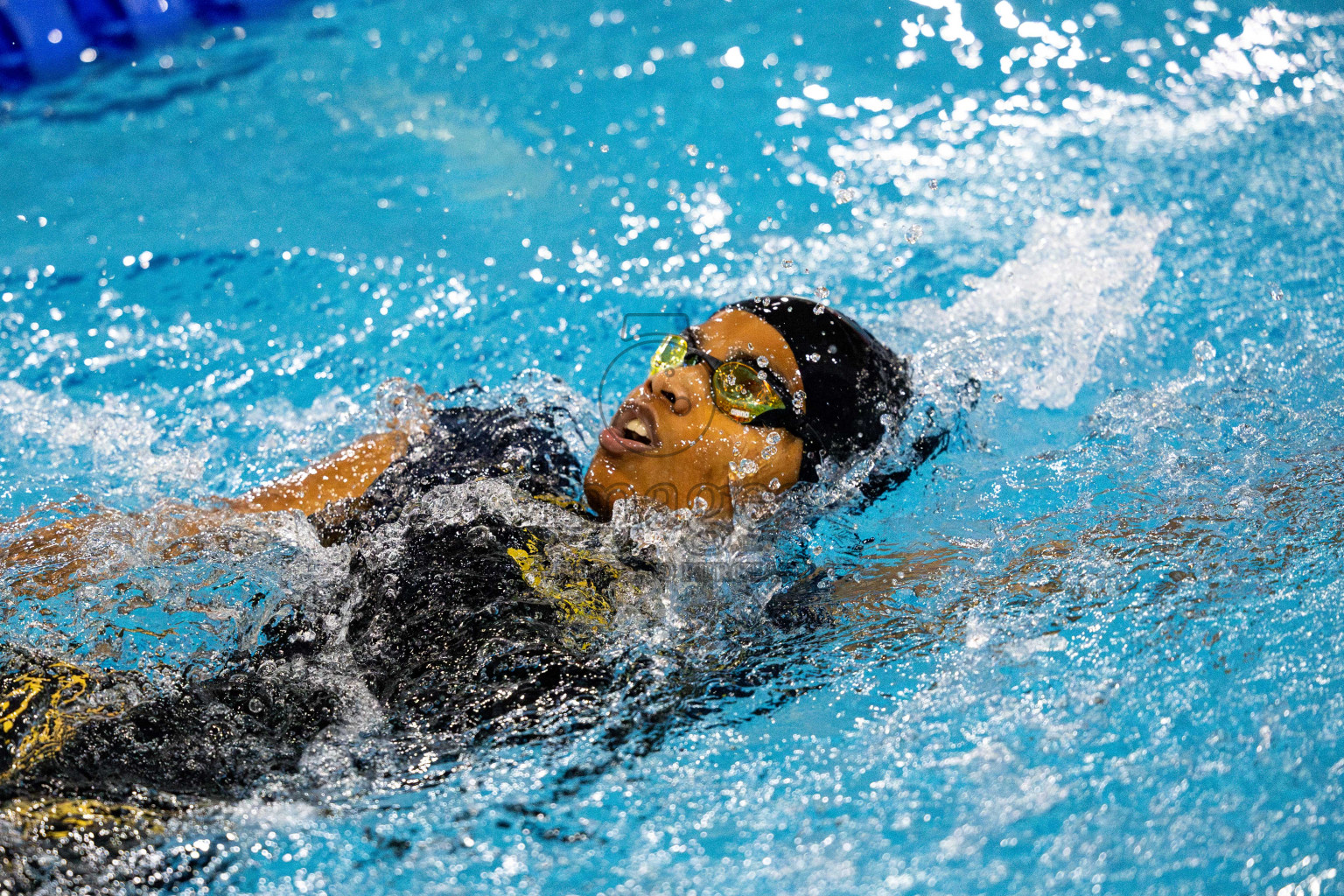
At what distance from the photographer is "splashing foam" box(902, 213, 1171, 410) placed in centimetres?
353

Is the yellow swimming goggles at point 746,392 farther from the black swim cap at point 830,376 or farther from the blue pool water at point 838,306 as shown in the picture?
the blue pool water at point 838,306

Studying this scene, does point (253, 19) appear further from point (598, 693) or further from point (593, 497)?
point (598, 693)

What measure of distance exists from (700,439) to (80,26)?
16.3 feet

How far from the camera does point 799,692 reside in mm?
2205

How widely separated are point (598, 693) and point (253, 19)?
195 inches

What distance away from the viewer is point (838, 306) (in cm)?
392

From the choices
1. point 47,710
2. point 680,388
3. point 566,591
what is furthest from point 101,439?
point 680,388

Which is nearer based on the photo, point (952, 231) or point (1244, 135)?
point (952, 231)

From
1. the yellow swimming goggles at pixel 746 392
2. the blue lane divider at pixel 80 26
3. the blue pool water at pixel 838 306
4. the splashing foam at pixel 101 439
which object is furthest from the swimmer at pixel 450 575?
the blue lane divider at pixel 80 26

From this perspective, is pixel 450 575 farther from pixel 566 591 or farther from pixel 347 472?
pixel 347 472

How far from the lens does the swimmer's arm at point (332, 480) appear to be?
278 centimetres

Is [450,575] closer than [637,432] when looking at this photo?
Yes

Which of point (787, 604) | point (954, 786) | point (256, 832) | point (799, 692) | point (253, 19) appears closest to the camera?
point (256, 832)

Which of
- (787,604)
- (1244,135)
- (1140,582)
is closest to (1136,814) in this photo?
(1140,582)
